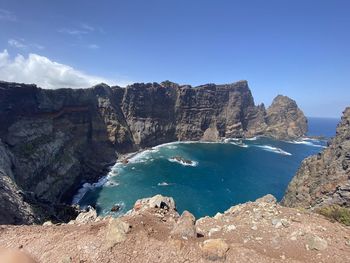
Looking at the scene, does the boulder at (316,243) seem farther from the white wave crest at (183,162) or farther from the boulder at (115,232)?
the white wave crest at (183,162)

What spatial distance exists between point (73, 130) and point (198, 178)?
5734cm

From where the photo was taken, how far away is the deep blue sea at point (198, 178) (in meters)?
84.8

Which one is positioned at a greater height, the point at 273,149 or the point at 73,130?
the point at 73,130

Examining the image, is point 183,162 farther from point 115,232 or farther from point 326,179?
point 115,232

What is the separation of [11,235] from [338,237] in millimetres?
21118

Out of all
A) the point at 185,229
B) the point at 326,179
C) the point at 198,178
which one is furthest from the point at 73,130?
the point at 185,229

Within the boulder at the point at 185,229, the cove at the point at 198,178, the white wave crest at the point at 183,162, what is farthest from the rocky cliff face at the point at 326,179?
the white wave crest at the point at 183,162

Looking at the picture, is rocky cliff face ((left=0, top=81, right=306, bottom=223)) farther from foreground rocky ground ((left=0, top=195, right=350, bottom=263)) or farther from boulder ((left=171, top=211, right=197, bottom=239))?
boulder ((left=171, top=211, right=197, bottom=239))

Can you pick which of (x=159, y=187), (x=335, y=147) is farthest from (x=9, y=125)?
(x=335, y=147)

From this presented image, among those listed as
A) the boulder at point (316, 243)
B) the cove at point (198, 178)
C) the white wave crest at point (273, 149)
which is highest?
the boulder at point (316, 243)

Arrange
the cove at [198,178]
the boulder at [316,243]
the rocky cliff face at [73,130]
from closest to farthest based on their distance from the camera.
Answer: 1. the boulder at [316,243]
2. the rocky cliff face at [73,130]
3. the cove at [198,178]

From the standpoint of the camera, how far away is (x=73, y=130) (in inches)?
4793

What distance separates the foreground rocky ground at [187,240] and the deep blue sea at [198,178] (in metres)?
57.2

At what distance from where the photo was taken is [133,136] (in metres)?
161
